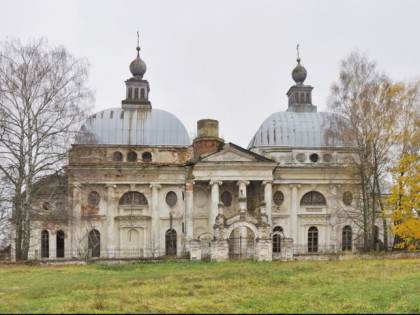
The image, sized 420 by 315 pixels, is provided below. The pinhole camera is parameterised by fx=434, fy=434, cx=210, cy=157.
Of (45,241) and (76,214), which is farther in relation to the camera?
(45,241)

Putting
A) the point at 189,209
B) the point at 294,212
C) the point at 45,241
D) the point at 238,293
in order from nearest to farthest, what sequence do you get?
the point at 238,293
the point at 189,209
the point at 45,241
the point at 294,212

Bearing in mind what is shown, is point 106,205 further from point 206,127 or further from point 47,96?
point 47,96

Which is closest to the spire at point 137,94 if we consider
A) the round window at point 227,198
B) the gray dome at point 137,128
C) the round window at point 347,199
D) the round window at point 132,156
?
the gray dome at point 137,128

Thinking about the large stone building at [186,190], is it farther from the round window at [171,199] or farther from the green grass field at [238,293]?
the green grass field at [238,293]

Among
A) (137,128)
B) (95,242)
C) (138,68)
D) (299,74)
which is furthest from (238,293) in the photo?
(299,74)

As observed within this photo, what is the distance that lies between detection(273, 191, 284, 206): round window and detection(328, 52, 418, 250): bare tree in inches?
228

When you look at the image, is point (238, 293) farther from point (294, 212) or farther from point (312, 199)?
point (312, 199)

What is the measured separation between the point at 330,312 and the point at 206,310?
2226 millimetres

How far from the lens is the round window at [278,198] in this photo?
27.4 m

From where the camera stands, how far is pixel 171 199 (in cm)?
2688

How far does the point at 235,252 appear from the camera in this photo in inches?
937

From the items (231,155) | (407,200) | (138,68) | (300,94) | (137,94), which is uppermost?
(138,68)

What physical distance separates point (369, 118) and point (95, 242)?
56.4 ft

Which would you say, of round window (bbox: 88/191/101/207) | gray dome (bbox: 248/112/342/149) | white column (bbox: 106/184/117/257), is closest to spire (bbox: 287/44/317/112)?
gray dome (bbox: 248/112/342/149)
